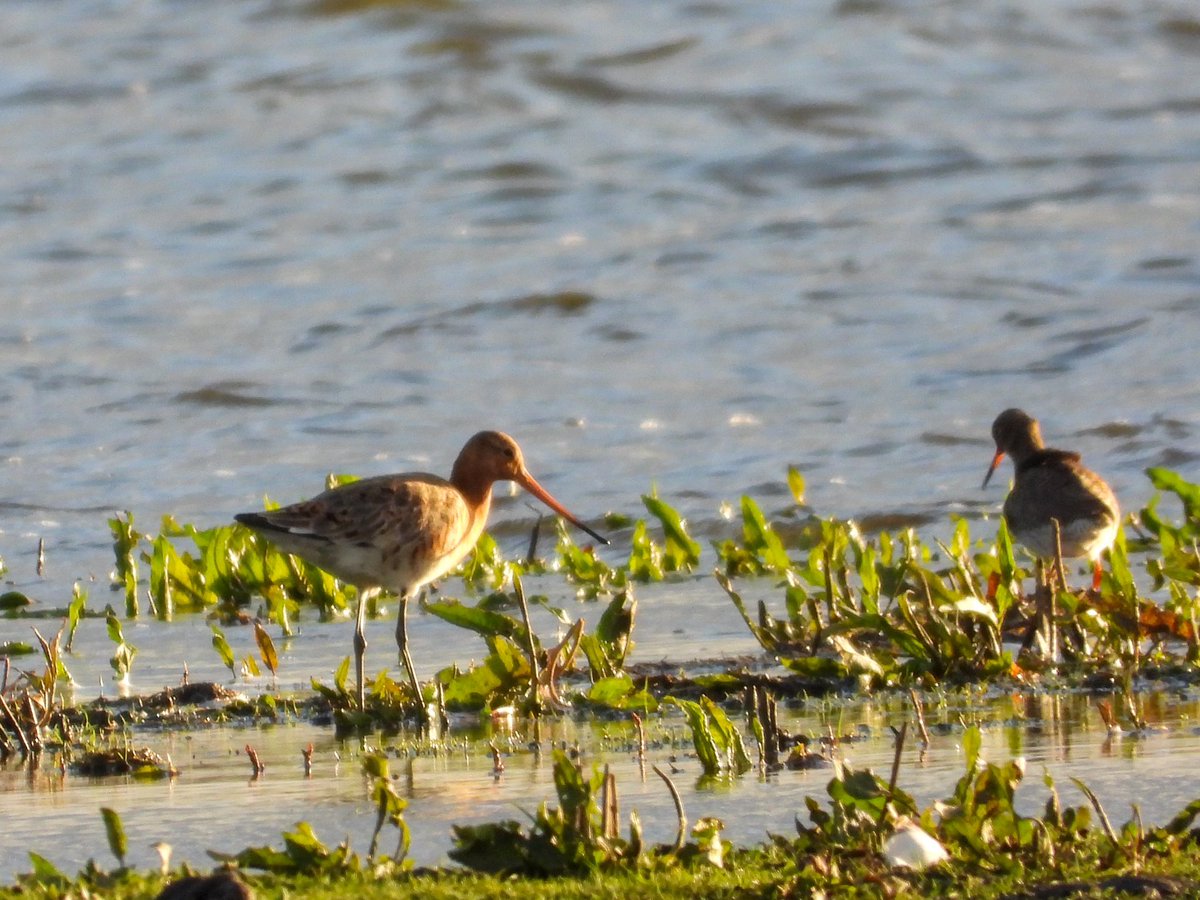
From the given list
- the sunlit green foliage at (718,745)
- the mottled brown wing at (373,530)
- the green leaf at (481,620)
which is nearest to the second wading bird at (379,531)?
the mottled brown wing at (373,530)

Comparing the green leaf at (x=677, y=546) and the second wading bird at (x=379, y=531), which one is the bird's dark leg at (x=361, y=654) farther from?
the green leaf at (x=677, y=546)

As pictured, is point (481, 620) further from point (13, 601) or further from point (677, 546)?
point (677, 546)

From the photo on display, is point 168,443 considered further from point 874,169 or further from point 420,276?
point 874,169

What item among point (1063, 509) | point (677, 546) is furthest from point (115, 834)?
point (1063, 509)

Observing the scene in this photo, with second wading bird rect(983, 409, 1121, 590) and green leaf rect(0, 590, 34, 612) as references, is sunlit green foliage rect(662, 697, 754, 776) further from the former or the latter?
green leaf rect(0, 590, 34, 612)

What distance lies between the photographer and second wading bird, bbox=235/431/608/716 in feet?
22.2

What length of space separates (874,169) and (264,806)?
1402 cm

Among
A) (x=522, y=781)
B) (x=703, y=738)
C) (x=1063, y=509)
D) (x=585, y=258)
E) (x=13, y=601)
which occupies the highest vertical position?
(x=585, y=258)

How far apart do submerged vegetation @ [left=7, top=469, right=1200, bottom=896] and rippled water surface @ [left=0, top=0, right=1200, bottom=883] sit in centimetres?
40

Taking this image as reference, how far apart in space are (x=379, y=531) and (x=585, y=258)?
30.7ft

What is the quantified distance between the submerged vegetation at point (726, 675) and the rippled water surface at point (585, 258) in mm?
403

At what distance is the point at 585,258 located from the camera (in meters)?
16.0

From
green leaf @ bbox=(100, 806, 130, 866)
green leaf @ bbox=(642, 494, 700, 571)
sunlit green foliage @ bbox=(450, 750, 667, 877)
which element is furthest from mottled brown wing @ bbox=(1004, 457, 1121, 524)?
green leaf @ bbox=(100, 806, 130, 866)

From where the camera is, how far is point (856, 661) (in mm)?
5754
